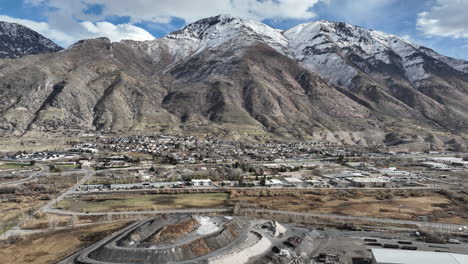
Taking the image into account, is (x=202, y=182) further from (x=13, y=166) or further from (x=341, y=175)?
(x=13, y=166)

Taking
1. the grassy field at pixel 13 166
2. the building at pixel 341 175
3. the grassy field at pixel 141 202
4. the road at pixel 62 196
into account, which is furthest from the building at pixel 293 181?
the grassy field at pixel 13 166

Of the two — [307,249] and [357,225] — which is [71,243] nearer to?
[307,249]

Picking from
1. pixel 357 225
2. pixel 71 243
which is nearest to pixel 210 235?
pixel 71 243

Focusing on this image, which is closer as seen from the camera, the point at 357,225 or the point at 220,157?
the point at 357,225

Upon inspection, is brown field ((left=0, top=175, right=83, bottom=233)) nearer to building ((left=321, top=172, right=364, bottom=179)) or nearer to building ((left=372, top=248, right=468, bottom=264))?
building ((left=372, top=248, right=468, bottom=264))

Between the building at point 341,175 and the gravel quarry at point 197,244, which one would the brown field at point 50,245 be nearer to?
the gravel quarry at point 197,244

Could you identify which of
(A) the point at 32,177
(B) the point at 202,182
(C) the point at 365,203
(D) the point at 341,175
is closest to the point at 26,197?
(A) the point at 32,177
